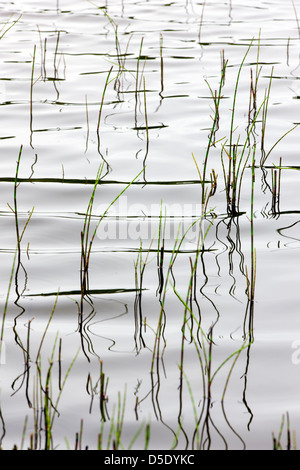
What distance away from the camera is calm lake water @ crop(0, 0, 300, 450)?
2377 mm

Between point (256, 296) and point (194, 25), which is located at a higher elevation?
point (194, 25)

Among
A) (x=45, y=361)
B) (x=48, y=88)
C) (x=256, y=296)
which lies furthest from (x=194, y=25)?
(x=45, y=361)

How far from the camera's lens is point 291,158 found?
4.51 meters

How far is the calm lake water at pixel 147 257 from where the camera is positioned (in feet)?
7.80

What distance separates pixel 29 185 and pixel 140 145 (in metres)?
0.93

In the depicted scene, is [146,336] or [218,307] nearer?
[146,336]

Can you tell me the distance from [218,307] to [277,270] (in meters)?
0.46

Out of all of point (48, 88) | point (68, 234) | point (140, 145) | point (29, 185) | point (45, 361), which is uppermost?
point (48, 88)

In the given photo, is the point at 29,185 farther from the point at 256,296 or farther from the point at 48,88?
the point at 48,88

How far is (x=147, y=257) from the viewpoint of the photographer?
10.8 ft

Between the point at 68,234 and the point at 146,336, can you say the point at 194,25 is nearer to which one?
the point at 68,234

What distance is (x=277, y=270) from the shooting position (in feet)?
10.8
